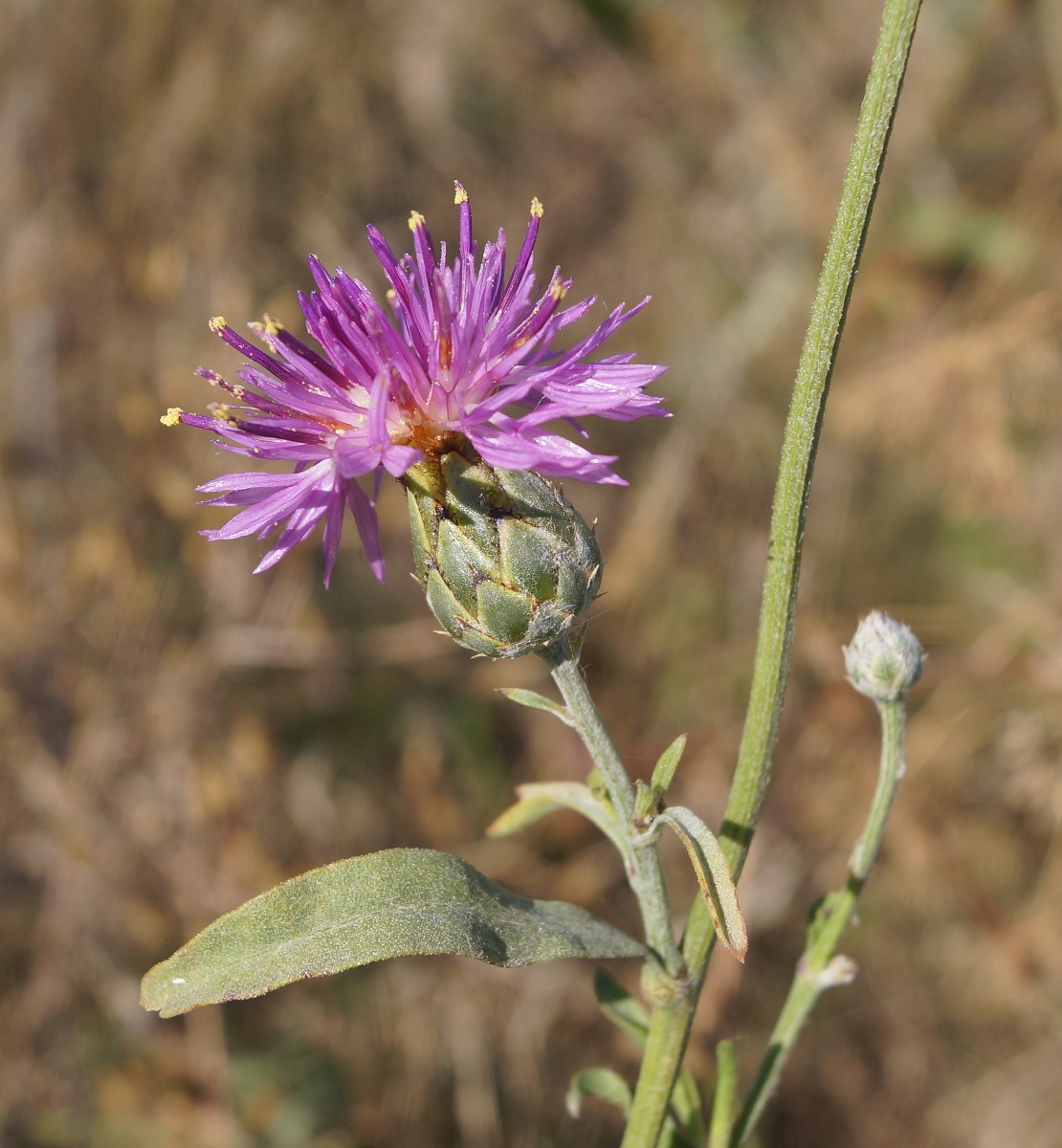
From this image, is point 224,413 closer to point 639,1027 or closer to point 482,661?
point 639,1027

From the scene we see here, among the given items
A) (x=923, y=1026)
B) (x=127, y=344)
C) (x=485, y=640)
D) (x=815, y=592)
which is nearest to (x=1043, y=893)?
(x=923, y=1026)

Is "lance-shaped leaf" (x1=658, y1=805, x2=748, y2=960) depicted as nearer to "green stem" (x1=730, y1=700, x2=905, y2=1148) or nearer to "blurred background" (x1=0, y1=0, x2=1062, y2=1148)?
"green stem" (x1=730, y1=700, x2=905, y2=1148)

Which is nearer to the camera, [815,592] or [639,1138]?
Answer: [639,1138]

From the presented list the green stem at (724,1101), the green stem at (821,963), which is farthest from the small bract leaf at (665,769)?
the green stem at (724,1101)

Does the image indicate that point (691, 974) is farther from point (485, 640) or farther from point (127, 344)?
point (127, 344)

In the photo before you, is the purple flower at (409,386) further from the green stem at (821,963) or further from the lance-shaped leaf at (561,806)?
the green stem at (821,963)

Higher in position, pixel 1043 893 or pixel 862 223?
pixel 862 223
